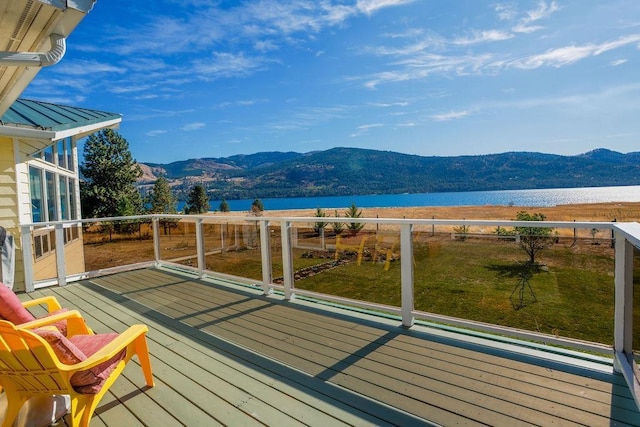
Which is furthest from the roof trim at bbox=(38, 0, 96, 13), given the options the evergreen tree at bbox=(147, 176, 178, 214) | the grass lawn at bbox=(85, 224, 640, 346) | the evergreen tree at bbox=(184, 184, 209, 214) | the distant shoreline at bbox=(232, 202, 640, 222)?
the evergreen tree at bbox=(184, 184, 209, 214)

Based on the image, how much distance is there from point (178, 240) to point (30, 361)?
178 inches

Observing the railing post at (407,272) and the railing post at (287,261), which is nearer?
the railing post at (407,272)

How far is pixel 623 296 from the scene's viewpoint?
7.63ft

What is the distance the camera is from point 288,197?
399 ft

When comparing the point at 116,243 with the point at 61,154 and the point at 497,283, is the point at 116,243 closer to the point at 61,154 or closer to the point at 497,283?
the point at 61,154

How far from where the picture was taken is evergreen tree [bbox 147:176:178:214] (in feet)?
104

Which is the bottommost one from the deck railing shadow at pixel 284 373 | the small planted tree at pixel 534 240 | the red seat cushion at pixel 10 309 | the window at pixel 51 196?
the deck railing shadow at pixel 284 373

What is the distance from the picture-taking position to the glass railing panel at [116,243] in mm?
6008

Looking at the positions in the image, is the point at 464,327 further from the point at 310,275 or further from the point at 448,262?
the point at 310,275

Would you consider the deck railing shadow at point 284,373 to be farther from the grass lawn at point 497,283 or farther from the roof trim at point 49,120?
the roof trim at point 49,120

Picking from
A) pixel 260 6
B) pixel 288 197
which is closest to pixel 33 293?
pixel 260 6

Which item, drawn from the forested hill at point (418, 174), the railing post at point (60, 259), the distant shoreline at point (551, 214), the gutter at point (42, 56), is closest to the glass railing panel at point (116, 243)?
the railing post at point (60, 259)

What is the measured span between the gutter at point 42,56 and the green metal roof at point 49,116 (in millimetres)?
3205

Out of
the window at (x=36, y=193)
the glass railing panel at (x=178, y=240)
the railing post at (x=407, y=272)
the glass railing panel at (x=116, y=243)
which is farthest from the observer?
the window at (x=36, y=193)
